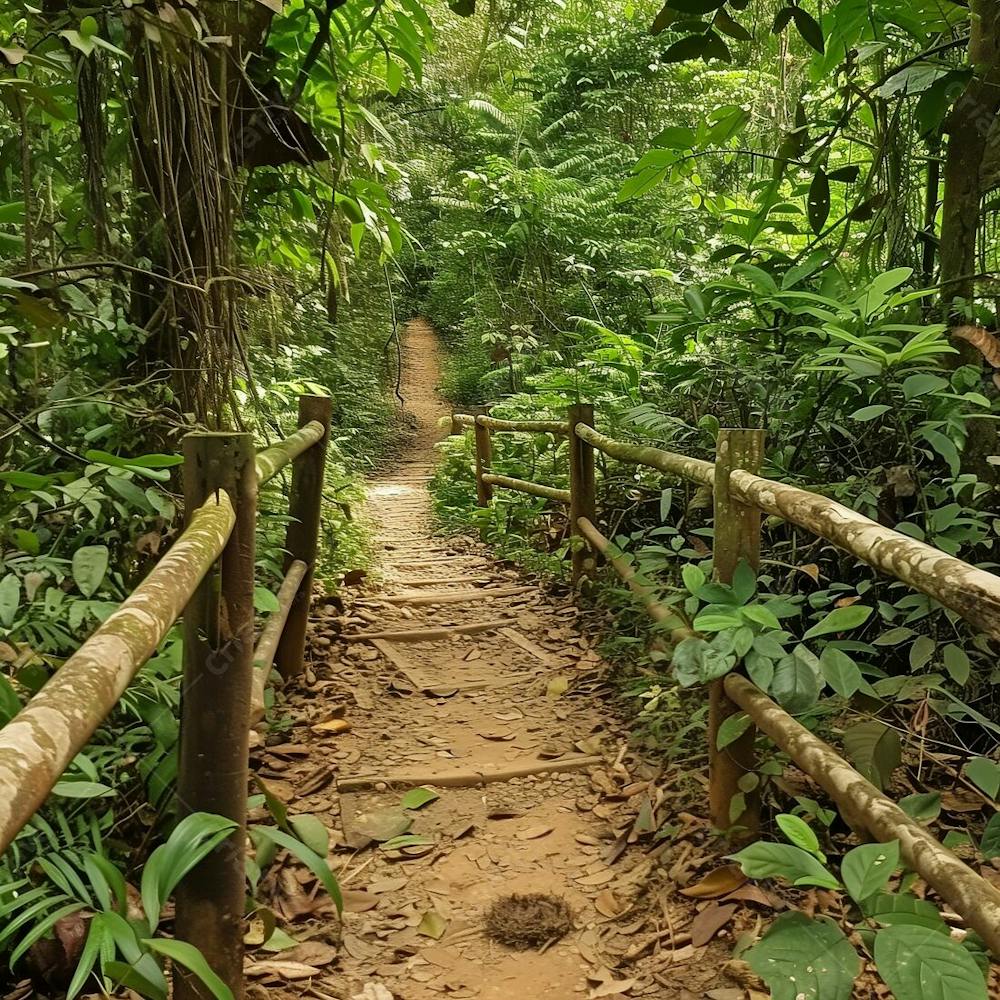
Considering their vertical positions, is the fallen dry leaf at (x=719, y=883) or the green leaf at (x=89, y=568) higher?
the green leaf at (x=89, y=568)

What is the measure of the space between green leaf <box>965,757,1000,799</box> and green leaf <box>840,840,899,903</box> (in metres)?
0.24

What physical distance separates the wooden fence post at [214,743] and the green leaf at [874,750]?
3.99 feet

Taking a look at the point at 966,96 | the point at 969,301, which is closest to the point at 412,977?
the point at 969,301

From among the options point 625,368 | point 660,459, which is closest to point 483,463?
point 625,368

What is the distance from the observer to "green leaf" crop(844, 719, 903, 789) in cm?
147

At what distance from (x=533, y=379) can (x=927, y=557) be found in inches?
279

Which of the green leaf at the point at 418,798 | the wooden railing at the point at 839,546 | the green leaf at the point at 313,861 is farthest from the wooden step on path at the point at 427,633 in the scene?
the green leaf at the point at 313,861

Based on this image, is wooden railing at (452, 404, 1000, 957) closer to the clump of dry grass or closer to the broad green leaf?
the clump of dry grass

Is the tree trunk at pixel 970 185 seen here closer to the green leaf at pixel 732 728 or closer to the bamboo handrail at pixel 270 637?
the green leaf at pixel 732 728

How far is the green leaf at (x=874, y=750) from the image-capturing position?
147cm

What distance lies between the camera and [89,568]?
1.69 metres

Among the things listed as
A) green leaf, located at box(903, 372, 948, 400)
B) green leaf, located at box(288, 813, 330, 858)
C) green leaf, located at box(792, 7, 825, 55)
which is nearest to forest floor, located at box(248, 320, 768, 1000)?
green leaf, located at box(288, 813, 330, 858)

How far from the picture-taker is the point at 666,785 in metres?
2.25

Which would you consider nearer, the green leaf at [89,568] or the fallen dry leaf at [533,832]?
the green leaf at [89,568]
